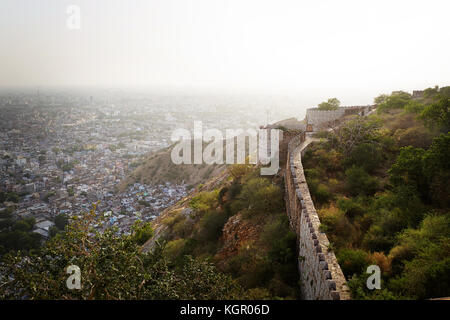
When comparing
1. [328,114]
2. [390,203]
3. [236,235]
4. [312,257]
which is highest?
[328,114]

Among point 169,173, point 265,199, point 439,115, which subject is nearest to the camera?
point 265,199

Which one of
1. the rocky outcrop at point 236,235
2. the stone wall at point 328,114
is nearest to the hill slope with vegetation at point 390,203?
the rocky outcrop at point 236,235

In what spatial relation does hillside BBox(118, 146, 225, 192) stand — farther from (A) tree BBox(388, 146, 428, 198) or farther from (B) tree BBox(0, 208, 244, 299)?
(B) tree BBox(0, 208, 244, 299)

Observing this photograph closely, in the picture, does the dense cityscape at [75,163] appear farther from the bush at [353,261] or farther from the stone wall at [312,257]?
the bush at [353,261]

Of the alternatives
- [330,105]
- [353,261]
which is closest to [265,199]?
[353,261]

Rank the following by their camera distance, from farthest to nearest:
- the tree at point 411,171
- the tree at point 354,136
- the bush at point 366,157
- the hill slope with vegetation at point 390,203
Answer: the tree at point 354,136 → the bush at point 366,157 → the tree at point 411,171 → the hill slope with vegetation at point 390,203

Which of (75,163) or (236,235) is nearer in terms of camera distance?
(236,235)

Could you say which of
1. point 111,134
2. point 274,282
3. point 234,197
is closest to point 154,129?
point 111,134

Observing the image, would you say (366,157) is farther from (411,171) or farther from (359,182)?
(411,171)
